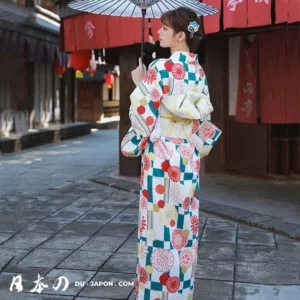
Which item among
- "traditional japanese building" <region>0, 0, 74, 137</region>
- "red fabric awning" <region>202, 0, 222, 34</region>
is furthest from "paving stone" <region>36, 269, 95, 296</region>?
"traditional japanese building" <region>0, 0, 74, 137</region>

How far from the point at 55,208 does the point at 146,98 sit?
16.3 ft

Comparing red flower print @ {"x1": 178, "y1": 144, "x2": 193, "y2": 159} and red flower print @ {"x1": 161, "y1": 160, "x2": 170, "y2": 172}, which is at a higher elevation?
red flower print @ {"x1": 178, "y1": 144, "x2": 193, "y2": 159}

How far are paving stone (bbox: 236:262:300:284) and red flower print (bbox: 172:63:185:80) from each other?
2.24m

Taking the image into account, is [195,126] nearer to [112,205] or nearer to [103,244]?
[103,244]

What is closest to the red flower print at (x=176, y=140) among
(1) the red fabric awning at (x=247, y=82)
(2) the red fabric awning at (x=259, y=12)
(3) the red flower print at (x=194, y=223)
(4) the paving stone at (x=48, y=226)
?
(3) the red flower print at (x=194, y=223)

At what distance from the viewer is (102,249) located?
20.0 ft

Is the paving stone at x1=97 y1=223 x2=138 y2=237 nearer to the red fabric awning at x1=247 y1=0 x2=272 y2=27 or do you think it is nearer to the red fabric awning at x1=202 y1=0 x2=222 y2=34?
the red fabric awning at x1=202 y1=0 x2=222 y2=34

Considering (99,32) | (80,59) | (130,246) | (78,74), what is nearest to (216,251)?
(130,246)

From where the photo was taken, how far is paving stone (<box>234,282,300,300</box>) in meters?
4.66

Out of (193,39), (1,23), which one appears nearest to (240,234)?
(193,39)

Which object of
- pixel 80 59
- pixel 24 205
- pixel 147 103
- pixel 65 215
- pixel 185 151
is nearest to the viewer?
pixel 147 103

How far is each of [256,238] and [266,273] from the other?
4.45 ft

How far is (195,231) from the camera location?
3.99m

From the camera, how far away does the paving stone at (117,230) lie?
675 centimetres
